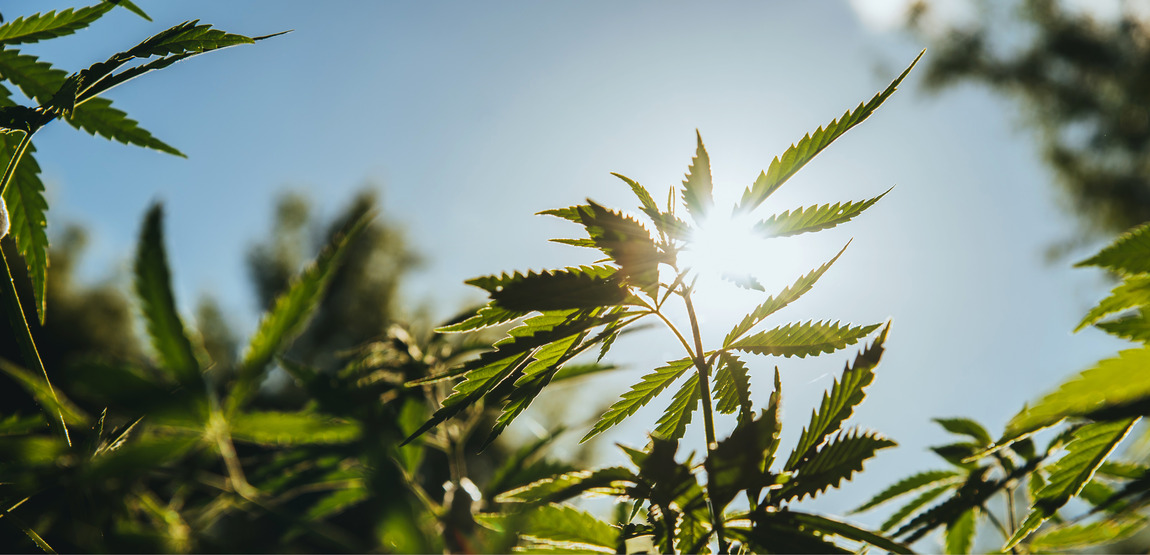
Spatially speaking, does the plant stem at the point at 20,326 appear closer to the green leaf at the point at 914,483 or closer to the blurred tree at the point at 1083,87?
the green leaf at the point at 914,483

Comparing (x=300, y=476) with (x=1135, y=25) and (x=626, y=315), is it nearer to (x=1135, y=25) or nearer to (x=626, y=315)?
(x=626, y=315)

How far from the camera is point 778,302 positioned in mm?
621

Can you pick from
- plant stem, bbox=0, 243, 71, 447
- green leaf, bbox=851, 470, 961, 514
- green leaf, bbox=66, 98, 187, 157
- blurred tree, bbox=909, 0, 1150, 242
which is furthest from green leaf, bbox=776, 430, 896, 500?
blurred tree, bbox=909, 0, 1150, 242

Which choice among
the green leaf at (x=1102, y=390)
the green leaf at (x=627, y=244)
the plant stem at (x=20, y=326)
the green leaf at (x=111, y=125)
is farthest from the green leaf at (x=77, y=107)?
the green leaf at (x=1102, y=390)

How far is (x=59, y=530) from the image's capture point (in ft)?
1.43

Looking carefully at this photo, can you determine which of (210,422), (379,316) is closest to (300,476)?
(210,422)

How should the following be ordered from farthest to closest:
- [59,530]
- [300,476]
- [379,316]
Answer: [379,316] < [300,476] < [59,530]

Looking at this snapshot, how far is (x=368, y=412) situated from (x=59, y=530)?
0.28 m

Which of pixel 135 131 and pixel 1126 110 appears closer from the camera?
pixel 135 131

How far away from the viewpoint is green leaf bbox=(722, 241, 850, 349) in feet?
1.93

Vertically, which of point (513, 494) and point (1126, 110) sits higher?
point (1126, 110)

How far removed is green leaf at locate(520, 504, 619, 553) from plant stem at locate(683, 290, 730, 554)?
9 cm

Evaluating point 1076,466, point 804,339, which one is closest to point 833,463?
point 804,339

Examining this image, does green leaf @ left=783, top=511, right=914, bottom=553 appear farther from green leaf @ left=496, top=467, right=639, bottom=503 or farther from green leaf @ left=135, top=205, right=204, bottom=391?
green leaf @ left=135, top=205, right=204, bottom=391
